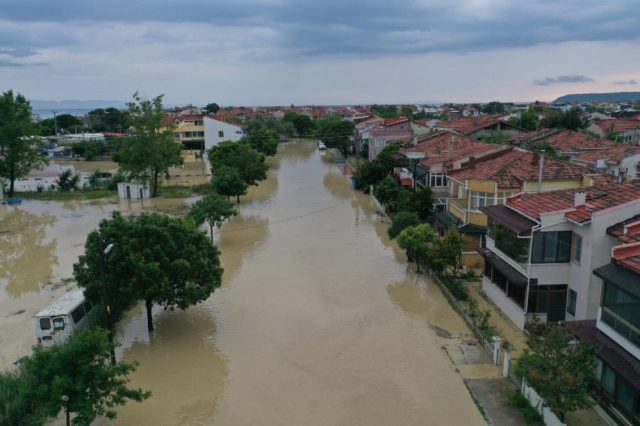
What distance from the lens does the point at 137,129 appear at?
43.5m

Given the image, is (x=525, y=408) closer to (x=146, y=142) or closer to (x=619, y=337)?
(x=619, y=337)

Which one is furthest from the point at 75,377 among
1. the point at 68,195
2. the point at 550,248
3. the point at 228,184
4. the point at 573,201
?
the point at 68,195

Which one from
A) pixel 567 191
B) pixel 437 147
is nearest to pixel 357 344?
pixel 567 191

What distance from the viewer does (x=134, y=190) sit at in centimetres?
4375

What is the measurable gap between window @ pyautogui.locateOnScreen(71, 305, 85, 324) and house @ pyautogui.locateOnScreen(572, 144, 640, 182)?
27218mm

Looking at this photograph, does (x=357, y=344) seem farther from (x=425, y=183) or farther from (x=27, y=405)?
(x=425, y=183)

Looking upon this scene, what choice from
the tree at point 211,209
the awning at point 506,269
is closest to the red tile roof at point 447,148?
the awning at point 506,269

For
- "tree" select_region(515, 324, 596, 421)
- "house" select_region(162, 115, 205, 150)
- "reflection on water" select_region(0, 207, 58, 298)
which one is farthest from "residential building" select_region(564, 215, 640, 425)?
"house" select_region(162, 115, 205, 150)

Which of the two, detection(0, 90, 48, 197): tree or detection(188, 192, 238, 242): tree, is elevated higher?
detection(0, 90, 48, 197): tree

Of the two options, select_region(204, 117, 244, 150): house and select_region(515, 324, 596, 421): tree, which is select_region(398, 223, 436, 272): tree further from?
select_region(204, 117, 244, 150): house

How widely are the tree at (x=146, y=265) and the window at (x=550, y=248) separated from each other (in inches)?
423

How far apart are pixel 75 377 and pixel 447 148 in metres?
31.1

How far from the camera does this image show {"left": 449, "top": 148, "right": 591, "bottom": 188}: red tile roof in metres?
22.2

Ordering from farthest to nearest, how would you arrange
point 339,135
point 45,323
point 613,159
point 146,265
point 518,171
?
1. point 339,135
2. point 613,159
3. point 518,171
4. point 45,323
5. point 146,265
